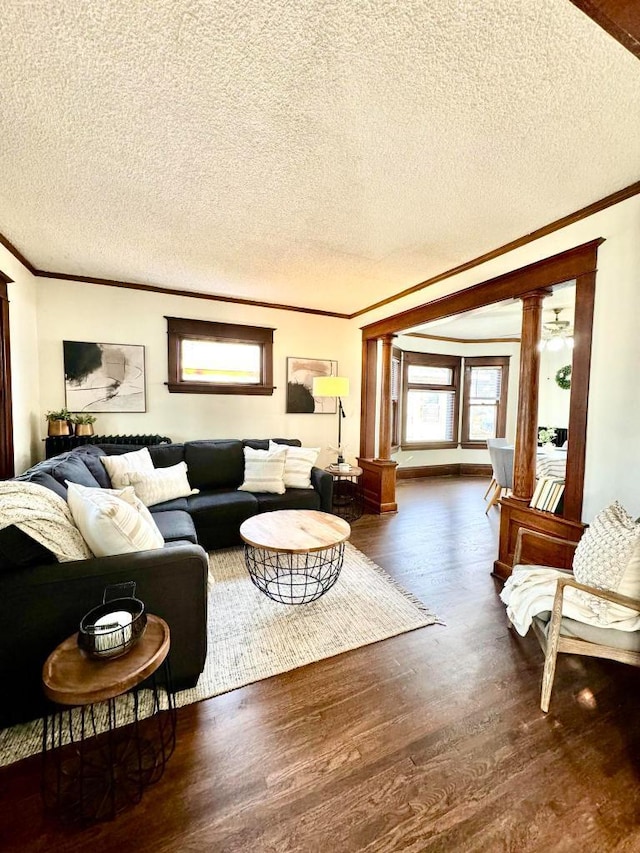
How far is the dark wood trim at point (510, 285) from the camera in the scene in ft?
7.60

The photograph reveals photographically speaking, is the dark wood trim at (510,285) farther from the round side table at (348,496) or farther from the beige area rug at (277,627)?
the beige area rug at (277,627)

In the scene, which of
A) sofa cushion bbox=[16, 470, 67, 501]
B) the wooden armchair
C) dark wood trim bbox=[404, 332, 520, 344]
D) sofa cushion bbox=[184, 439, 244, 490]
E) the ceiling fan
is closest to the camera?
the wooden armchair

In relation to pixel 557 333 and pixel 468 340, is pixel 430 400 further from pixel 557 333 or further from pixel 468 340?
pixel 557 333

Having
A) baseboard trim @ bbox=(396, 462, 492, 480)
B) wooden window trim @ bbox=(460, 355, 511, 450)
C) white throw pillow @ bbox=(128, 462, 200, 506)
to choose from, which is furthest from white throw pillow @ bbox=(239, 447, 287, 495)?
wooden window trim @ bbox=(460, 355, 511, 450)

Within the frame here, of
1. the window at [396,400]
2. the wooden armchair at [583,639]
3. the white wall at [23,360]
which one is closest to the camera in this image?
the wooden armchair at [583,639]

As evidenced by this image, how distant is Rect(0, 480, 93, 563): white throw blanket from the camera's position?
4.62 feet

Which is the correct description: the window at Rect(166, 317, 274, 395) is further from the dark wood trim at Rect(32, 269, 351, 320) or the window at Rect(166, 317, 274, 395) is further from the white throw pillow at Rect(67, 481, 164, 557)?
the white throw pillow at Rect(67, 481, 164, 557)

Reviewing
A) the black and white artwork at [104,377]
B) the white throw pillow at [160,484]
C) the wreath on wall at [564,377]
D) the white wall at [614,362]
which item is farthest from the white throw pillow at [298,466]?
the wreath on wall at [564,377]

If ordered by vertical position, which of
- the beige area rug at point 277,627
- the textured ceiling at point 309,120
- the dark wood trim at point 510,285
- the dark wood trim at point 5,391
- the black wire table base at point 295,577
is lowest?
the beige area rug at point 277,627

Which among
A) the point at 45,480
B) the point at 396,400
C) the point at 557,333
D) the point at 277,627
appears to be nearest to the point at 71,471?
the point at 45,480

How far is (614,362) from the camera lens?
2.14 meters

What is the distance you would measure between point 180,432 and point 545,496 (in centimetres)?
374

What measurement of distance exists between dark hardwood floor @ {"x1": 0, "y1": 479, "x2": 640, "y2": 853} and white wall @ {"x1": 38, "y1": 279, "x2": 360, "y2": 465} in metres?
3.06

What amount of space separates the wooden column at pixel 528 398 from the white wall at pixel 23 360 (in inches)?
165
